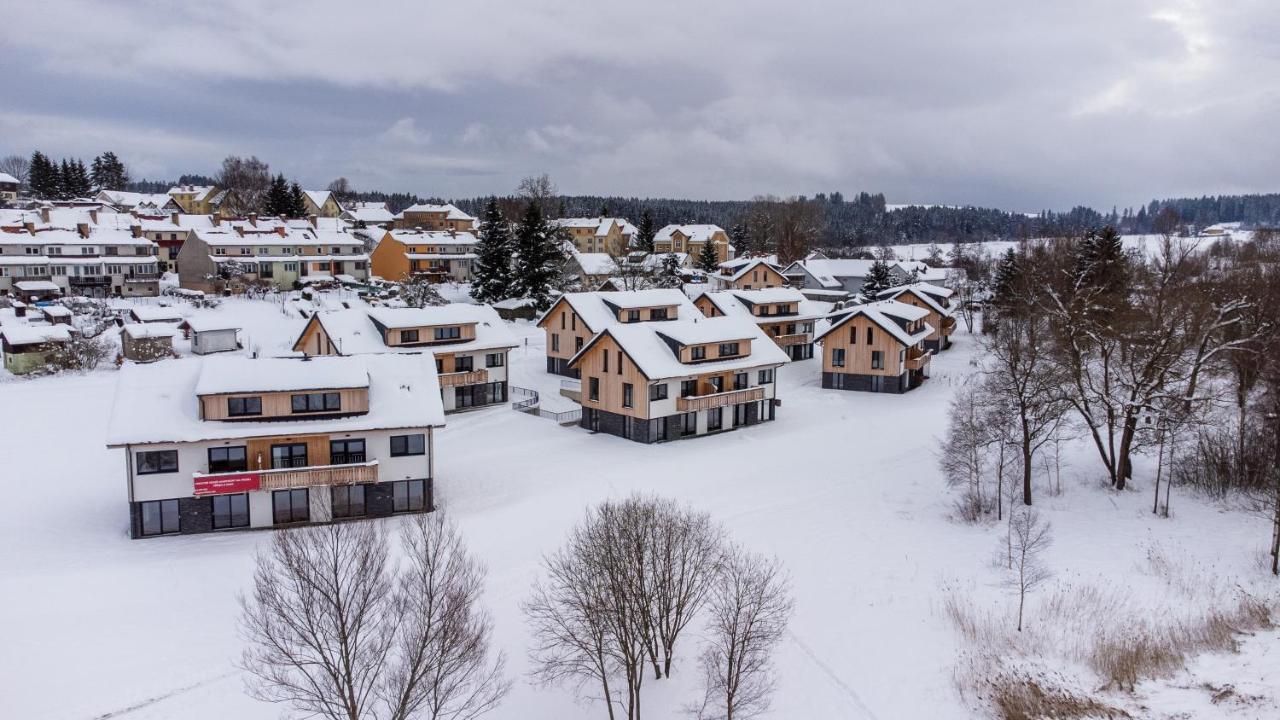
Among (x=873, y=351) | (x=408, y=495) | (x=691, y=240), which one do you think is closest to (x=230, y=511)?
(x=408, y=495)

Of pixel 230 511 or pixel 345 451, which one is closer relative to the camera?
pixel 230 511

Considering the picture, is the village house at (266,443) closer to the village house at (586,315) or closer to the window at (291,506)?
the window at (291,506)

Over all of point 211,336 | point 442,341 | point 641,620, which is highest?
point 442,341

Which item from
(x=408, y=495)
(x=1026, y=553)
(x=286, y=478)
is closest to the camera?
(x=1026, y=553)

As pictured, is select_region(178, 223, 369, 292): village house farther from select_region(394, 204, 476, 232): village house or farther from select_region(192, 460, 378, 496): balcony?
select_region(192, 460, 378, 496): balcony

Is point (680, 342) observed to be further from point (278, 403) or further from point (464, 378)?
point (278, 403)

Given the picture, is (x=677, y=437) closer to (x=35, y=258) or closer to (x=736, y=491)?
(x=736, y=491)

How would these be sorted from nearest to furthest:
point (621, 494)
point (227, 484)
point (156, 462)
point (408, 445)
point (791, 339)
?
point (156, 462)
point (227, 484)
point (408, 445)
point (621, 494)
point (791, 339)
